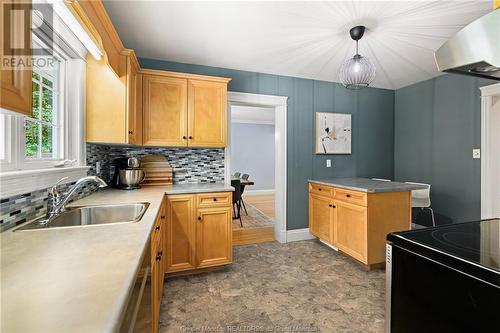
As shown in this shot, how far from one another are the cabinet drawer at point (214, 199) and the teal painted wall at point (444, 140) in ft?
10.2

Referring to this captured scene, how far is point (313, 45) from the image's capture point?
251 centimetres

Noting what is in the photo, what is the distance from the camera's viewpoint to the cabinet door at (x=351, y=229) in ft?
8.04

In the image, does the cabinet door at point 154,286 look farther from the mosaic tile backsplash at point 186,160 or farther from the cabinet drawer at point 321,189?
the cabinet drawer at point 321,189

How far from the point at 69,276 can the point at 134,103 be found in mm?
1911

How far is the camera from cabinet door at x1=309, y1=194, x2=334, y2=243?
9.75 feet

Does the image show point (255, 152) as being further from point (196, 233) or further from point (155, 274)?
point (155, 274)

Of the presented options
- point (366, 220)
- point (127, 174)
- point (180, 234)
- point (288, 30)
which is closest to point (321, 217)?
point (366, 220)

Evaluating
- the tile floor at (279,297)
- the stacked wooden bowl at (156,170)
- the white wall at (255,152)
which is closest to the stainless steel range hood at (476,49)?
the tile floor at (279,297)

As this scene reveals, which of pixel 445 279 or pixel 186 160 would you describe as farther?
pixel 186 160

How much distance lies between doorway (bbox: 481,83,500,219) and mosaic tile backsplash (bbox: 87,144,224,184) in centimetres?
323

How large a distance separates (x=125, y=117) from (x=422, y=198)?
372 centimetres

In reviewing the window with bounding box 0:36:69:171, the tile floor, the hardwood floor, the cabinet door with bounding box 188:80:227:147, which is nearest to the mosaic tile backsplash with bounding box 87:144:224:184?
the cabinet door with bounding box 188:80:227:147

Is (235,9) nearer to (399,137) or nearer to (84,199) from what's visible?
(84,199)

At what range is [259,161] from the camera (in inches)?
298
